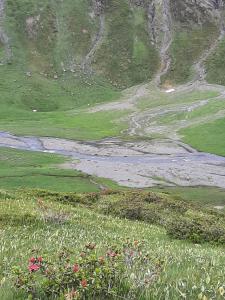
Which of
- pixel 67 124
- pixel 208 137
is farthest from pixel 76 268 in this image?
pixel 67 124

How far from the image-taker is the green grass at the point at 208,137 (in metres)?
116

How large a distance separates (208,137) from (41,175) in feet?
188

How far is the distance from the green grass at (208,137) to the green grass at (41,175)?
37.8 meters

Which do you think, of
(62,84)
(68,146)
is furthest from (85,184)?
(62,84)

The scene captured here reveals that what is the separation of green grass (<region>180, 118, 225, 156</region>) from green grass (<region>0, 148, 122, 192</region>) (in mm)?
37800

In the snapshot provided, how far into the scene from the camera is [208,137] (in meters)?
127

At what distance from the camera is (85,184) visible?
8031 cm

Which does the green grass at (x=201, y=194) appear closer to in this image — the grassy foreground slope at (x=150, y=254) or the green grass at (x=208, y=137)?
the green grass at (x=208, y=137)

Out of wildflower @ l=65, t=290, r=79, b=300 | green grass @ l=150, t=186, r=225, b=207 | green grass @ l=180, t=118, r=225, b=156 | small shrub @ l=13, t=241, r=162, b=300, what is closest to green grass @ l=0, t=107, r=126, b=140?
green grass @ l=180, t=118, r=225, b=156

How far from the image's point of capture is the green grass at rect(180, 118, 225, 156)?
116012 mm

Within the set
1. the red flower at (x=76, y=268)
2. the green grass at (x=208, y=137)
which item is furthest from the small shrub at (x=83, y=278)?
the green grass at (x=208, y=137)

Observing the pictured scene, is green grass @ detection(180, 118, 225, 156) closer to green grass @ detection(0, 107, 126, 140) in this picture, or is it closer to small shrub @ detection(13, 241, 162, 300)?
green grass @ detection(0, 107, 126, 140)

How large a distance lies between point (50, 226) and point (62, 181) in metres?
63.0

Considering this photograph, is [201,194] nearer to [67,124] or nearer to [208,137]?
[208,137]
